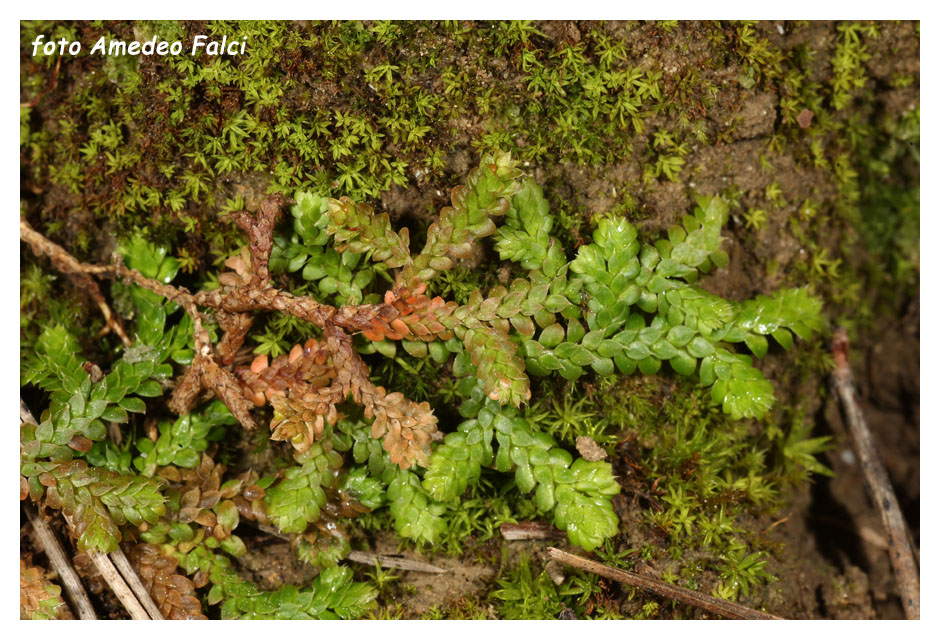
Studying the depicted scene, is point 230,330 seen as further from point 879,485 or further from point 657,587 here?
point 879,485

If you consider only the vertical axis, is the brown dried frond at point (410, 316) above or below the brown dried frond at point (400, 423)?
above

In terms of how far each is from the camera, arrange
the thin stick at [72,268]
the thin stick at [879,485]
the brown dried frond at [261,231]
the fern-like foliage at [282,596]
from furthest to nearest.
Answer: the thin stick at [879,485] → the thin stick at [72,268] → the fern-like foliage at [282,596] → the brown dried frond at [261,231]

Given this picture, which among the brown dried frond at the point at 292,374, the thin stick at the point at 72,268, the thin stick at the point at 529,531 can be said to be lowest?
the thin stick at the point at 529,531

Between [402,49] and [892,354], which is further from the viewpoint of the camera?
[892,354]

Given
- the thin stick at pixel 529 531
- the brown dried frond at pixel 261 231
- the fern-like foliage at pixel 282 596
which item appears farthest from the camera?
the thin stick at pixel 529 531

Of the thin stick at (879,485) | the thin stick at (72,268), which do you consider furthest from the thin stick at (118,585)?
the thin stick at (879,485)

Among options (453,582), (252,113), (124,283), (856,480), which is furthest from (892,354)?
(124,283)

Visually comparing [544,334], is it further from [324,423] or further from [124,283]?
[124,283]

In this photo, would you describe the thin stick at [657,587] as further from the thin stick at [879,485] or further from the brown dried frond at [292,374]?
the brown dried frond at [292,374]
